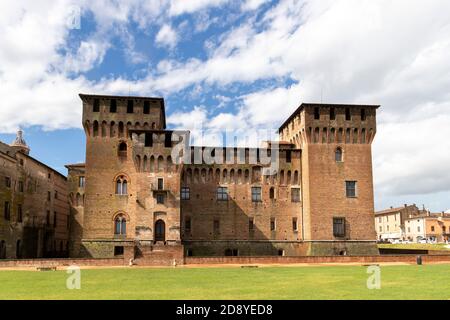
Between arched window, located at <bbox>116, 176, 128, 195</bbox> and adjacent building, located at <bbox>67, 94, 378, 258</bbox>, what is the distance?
96 millimetres

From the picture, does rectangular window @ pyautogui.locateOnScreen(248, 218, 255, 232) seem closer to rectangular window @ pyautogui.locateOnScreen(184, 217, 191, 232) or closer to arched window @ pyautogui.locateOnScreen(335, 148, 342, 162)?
rectangular window @ pyautogui.locateOnScreen(184, 217, 191, 232)

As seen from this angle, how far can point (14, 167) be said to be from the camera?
44031 millimetres

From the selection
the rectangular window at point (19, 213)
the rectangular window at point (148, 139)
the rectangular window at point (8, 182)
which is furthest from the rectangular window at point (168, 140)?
the rectangular window at point (19, 213)

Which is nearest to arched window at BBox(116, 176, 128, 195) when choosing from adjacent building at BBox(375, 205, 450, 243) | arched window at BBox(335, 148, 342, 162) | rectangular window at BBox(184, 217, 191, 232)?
rectangular window at BBox(184, 217, 191, 232)

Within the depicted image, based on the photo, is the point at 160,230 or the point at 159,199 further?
the point at 159,199

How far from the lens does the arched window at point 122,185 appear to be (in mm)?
41812

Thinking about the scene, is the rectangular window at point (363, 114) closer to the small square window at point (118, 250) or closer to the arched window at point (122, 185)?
the arched window at point (122, 185)

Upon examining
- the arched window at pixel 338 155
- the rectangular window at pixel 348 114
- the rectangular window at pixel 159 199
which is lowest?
the rectangular window at pixel 159 199

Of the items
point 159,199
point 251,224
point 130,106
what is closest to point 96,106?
point 130,106

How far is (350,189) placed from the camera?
144 feet

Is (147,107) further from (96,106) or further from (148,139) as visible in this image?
(96,106)

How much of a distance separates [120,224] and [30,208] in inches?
528

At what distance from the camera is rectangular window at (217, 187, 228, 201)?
44281mm
